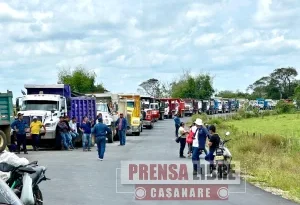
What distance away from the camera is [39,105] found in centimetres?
3475

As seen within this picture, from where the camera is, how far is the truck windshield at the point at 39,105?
3466 centimetres

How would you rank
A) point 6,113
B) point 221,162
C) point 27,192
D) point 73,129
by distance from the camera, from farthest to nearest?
point 73,129
point 6,113
point 221,162
point 27,192

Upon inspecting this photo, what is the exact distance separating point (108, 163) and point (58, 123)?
9.23 m

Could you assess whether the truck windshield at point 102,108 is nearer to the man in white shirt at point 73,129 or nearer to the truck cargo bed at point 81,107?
the truck cargo bed at point 81,107

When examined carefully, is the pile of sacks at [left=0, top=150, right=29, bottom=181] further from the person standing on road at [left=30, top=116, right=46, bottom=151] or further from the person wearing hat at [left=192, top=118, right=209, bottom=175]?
the person standing on road at [left=30, top=116, right=46, bottom=151]

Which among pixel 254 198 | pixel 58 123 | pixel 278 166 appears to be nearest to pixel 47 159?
pixel 58 123

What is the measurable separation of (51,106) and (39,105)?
1.96 feet

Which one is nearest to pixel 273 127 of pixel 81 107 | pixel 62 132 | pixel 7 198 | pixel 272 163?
pixel 81 107

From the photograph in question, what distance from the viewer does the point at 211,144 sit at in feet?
61.3

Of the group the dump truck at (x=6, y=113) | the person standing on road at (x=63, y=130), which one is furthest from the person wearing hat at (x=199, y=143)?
the person standing on road at (x=63, y=130)

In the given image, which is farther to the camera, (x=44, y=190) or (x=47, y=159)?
(x=47, y=159)

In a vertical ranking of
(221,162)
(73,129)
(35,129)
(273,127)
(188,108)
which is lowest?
(273,127)

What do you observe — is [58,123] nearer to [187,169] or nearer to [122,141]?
[122,141]

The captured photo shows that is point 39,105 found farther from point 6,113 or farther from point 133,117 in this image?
point 133,117
